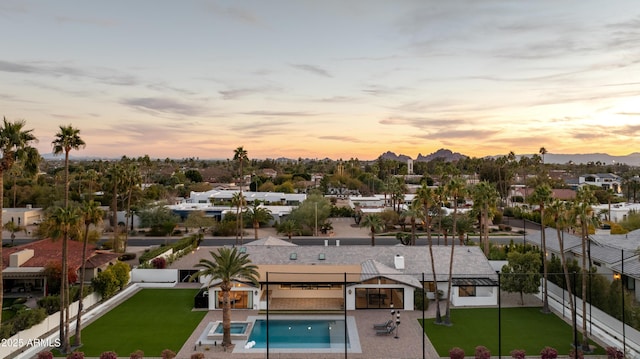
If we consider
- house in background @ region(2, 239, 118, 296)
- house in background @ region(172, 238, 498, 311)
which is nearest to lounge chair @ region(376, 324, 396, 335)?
house in background @ region(172, 238, 498, 311)

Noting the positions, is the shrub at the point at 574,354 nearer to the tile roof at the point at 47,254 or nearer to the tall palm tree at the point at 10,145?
the tall palm tree at the point at 10,145

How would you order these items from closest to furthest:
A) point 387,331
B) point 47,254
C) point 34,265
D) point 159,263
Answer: point 387,331
point 34,265
point 47,254
point 159,263

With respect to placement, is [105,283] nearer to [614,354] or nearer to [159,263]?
[159,263]

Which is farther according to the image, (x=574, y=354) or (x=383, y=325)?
(x=383, y=325)

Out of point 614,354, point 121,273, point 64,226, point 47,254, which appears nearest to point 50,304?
point 121,273

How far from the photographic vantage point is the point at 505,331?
28.3 m

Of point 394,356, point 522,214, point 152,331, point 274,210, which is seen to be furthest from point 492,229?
point 152,331

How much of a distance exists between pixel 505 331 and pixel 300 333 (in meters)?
12.8

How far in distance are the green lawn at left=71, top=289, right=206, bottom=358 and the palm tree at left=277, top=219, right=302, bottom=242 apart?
2512 cm

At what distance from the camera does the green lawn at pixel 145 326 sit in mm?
25780

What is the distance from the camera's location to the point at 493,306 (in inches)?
1323

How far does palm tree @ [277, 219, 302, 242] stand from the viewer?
61.5 meters

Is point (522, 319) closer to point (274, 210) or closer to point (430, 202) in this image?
point (430, 202)

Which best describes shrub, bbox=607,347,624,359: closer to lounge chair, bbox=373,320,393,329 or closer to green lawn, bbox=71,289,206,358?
lounge chair, bbox=373,320,393,329
